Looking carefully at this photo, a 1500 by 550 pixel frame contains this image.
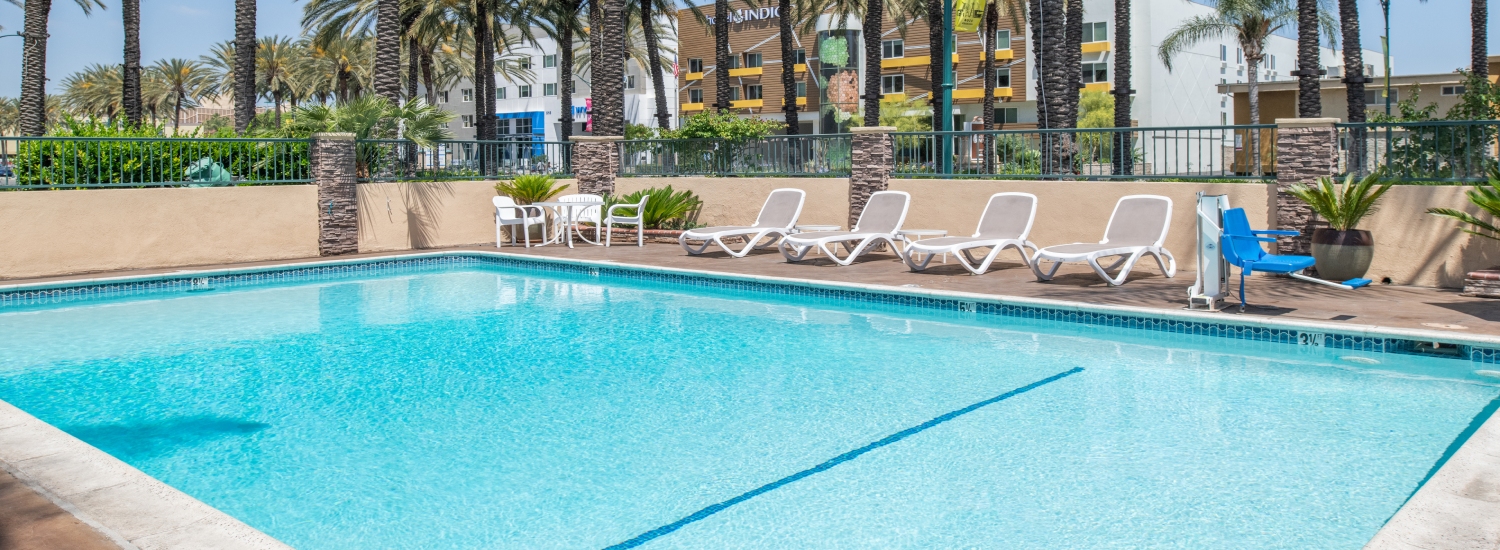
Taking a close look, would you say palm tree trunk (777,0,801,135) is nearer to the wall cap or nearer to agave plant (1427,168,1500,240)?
the wall cap

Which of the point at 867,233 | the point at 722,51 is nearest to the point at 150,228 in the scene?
the point at 867,233

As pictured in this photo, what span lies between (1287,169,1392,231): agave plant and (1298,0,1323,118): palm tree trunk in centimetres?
1101

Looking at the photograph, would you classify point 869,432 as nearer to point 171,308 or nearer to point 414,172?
point 171,308

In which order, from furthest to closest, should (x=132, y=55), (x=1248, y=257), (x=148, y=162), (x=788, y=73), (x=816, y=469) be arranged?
(x=788, y=73) < (x=132, y=55) < (x=148, y=162) < (x=1248, y=257) < (x=816, y=469)

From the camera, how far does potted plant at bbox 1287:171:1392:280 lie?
10.5 metres

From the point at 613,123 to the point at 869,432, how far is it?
15859 millimetres

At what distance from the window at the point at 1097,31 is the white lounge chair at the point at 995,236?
45.0 meters

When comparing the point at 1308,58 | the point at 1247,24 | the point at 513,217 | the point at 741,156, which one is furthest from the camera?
the point at 1247,24

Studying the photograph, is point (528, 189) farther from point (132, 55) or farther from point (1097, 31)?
point (1097, 31)

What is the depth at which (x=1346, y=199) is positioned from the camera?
10742 millimetres

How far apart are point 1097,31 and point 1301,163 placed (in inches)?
1812

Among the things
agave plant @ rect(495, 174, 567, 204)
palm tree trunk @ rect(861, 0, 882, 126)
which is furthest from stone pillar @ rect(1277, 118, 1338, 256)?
palm tree trunk @ rect(861, 0, 882, 126)

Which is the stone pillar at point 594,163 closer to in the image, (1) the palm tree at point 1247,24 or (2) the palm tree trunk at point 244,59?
(2) the palm tree trunk at point 244,59

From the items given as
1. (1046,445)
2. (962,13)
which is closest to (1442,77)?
(962,13)
